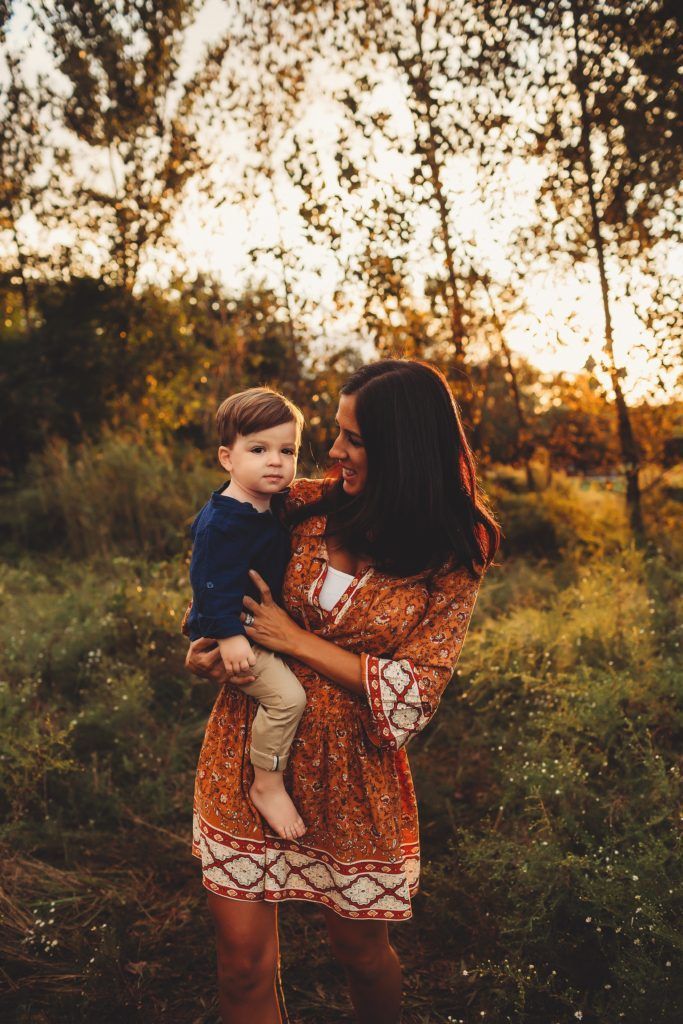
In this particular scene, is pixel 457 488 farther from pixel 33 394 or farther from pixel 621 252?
pixel 33 394

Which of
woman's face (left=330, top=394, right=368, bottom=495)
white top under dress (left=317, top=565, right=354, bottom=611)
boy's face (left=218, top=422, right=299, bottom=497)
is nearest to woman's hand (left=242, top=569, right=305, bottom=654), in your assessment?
white top under dress (left=317, top=565, right=354, bottom=611)

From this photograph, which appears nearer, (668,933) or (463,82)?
(668,933)

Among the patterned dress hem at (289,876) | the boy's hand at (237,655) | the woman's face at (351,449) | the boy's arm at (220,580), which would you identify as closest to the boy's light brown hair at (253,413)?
the woman's face at (351,449)

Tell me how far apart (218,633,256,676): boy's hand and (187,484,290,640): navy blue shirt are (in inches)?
0.8

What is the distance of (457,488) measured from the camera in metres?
2.13

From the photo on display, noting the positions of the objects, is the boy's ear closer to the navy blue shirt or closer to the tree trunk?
the navy blue shirt

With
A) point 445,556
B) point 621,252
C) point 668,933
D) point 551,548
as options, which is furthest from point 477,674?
point 621,252

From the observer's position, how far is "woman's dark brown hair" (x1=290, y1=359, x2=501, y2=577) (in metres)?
2.02

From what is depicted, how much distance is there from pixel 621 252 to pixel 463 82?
189 centimetres

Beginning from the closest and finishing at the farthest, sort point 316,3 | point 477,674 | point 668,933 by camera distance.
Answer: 1. point 668,933
2. point 477,674
3. point 316,3

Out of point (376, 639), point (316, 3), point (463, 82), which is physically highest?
point (316, 3)

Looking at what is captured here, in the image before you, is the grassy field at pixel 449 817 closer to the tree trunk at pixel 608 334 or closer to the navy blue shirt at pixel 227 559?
the tree trunk at pixel 608 334

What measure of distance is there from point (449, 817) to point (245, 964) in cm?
187

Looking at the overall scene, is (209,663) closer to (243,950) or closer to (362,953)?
(243,950)
